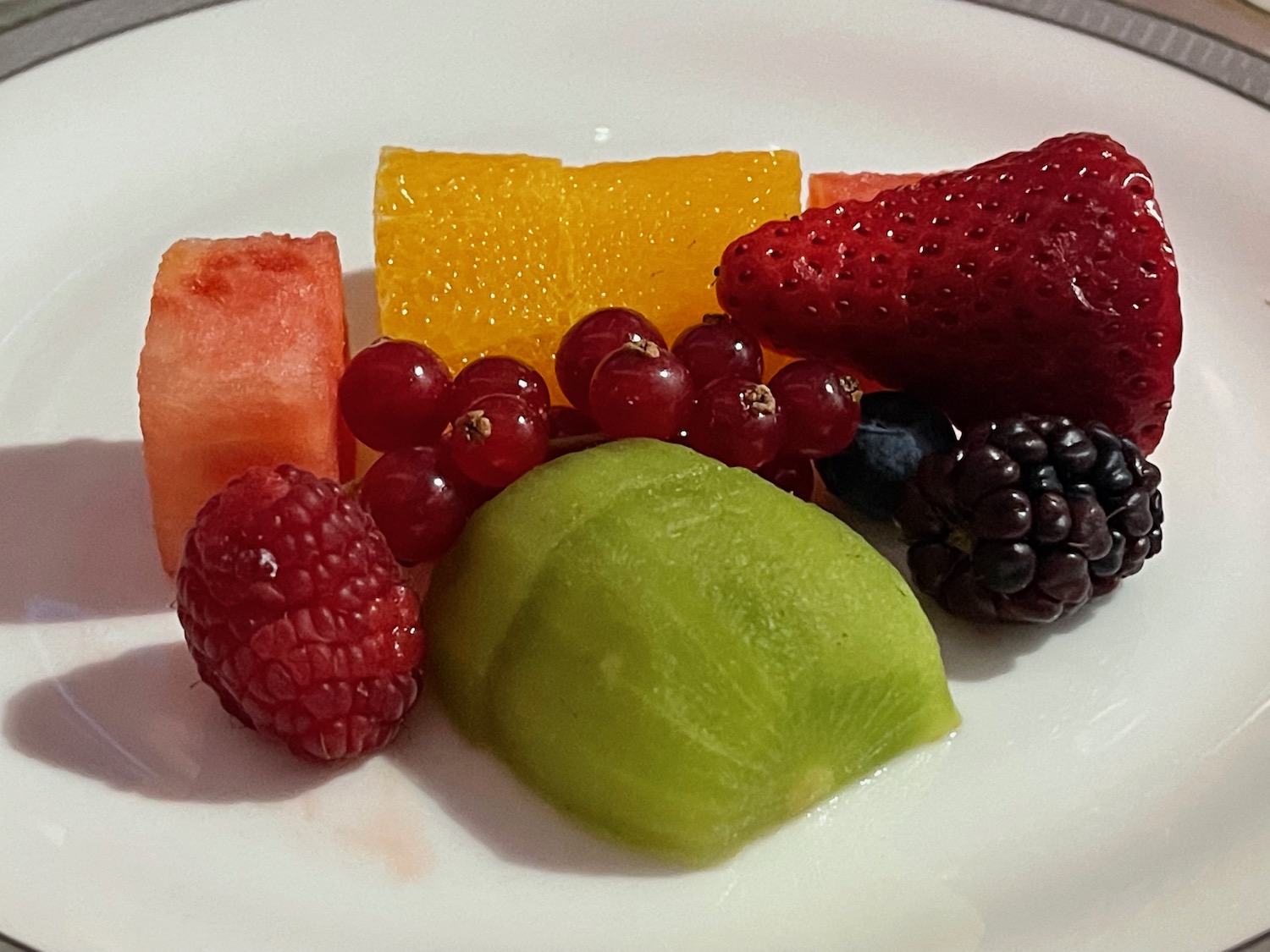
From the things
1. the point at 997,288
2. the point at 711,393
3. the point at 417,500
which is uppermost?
the point at 997,288

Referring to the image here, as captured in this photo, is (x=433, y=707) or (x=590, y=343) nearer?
(x=433, y=707)

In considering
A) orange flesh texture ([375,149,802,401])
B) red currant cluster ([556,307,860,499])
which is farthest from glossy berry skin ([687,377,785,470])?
orange flesh texture ([375,149,802,401])

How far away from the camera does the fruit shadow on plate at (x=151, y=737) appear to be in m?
1.21

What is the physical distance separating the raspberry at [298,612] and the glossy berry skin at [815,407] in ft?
1.48

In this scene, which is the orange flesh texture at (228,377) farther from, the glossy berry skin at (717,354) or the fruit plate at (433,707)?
the glossy berry skin at (717,354)

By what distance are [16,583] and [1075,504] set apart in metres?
1.08

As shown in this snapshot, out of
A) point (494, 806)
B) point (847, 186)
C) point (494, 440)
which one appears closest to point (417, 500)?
point (494, 440)

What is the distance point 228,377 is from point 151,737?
13.9 inches

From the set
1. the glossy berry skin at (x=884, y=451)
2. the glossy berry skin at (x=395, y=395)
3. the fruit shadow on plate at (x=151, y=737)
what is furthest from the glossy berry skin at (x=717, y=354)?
the fruit shadow on plate at (x=151, y=737)

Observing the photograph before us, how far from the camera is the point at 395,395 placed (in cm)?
136

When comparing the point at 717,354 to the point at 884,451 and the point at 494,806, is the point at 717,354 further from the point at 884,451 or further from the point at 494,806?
the point at 494,806

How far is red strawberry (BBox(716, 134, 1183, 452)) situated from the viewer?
1.40m

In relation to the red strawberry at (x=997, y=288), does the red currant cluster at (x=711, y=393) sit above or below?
below

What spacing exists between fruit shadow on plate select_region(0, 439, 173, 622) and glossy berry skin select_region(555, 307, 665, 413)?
47 centimetres
